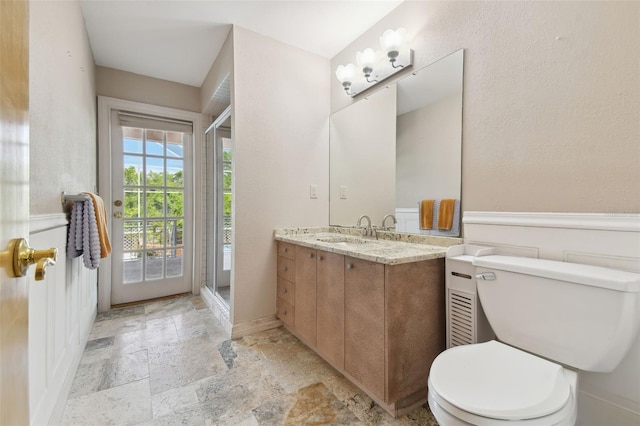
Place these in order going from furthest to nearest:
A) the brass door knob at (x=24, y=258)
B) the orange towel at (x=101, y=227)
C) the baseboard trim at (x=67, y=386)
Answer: the orange towel at (x=101, y=227)
the baseboard trim at (x=67, y=386)
the brass door knob at (x=24, y=258)

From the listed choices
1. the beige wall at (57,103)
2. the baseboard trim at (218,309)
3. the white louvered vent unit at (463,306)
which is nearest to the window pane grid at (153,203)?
the baseboard trim at (218,309)

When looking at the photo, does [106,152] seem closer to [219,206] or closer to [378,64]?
[219,206]

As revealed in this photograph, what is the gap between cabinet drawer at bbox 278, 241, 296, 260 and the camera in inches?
84.2

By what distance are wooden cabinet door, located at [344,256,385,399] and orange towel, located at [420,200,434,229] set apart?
1.90 feet

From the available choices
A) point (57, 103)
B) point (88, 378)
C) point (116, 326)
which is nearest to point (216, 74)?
point (57, 103)

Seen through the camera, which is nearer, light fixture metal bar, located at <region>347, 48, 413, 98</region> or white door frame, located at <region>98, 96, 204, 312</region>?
light fixture metal bar, located at <region>347, 48, 413, 98</region>

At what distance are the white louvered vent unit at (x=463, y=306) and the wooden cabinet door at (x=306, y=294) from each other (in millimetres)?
836

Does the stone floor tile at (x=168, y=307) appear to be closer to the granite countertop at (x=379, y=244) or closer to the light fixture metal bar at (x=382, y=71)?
the granite countertop at (x=379, y=244)

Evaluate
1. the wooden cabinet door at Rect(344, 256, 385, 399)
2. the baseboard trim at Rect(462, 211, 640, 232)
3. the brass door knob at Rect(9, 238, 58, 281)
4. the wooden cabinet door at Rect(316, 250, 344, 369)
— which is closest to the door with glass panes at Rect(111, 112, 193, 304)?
the wooden cabinet door at Rect(316, 250, 344, 369)

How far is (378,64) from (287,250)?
1.58m

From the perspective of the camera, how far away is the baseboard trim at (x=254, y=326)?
219 centimetres

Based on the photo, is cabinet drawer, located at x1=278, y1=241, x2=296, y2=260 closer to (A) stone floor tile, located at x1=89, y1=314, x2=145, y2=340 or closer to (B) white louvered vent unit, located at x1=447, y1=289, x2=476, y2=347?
(B) white louvered vent unit, located at x1=447, y1=289, x2=476, y2=347

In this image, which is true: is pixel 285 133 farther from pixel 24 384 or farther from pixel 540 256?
pixel 24 384

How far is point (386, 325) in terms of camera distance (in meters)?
1.33
